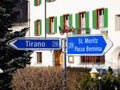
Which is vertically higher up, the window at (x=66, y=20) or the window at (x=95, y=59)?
the window at (x=66, y=20)

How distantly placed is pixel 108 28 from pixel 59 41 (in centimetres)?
2854

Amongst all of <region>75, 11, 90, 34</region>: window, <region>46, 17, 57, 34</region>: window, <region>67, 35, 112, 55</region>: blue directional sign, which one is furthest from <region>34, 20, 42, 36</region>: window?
<region>67, 35, 112, 55</region>: blue directional sign

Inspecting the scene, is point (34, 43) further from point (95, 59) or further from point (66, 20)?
point (66, 20)

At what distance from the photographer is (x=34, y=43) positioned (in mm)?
9703

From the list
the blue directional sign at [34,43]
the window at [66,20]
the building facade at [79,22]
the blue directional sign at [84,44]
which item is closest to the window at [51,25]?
the building facade at [79,22]

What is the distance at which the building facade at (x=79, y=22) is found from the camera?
37500 mm

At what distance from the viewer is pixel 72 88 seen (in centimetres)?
1647

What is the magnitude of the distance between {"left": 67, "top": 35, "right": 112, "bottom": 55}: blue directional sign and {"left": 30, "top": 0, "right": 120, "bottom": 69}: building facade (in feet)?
78.0

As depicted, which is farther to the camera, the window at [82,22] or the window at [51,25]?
the window at [51,25]

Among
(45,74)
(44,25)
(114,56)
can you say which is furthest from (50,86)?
(44,25)

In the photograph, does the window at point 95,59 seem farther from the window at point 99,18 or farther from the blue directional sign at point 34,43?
the blue directional sign at point 34,43

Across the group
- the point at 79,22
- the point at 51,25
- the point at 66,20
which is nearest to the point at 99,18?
the point at 79,22

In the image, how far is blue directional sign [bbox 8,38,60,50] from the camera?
9.61 metres

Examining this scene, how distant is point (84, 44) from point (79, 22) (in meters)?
33.0
